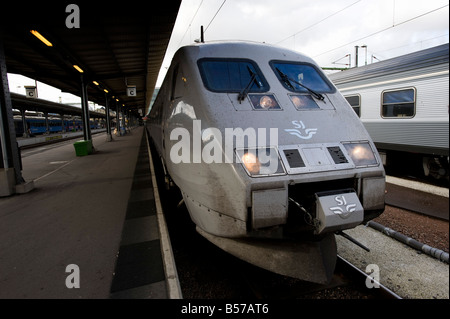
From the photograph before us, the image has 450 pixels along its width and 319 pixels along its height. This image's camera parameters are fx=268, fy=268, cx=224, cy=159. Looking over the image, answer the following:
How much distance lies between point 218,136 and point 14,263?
3.25 meters

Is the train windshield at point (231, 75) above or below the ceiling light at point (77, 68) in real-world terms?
below

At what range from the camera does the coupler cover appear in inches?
102

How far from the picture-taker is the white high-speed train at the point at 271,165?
2.66 meters

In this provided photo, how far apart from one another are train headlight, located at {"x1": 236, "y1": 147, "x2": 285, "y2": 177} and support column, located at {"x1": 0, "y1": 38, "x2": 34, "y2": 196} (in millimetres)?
7072

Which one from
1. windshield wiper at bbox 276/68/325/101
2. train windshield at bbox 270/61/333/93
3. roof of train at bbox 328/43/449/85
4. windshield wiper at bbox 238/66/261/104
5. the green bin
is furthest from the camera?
the green bin

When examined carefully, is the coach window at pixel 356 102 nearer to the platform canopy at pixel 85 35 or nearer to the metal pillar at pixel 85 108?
the platform canopy at pixel 85 35

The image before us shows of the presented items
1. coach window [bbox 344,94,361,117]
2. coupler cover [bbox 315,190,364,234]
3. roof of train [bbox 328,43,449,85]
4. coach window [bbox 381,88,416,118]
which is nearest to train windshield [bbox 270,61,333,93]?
coupler cover [bbox 315,190,364,234]

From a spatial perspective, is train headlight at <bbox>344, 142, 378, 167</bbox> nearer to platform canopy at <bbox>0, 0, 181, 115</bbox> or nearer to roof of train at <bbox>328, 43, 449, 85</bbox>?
roof of train at <bbox>328, 43, 449, 85</bbox>

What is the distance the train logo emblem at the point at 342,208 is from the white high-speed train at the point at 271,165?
0.03 ft

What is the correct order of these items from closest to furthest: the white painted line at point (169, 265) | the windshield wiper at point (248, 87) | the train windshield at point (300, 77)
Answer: the white painted line at point (169, 265), the windshield wiper at point (248, 87), the train windshield at point (300, 77)

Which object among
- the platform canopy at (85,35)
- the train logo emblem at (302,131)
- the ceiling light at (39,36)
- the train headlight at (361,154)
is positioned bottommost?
the train headlight at (361,154)

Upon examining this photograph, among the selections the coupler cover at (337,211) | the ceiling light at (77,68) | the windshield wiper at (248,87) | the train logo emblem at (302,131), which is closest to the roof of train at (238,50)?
the windshield wiper at (248,87)

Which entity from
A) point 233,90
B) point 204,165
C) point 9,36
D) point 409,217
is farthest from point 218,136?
point 9,36
